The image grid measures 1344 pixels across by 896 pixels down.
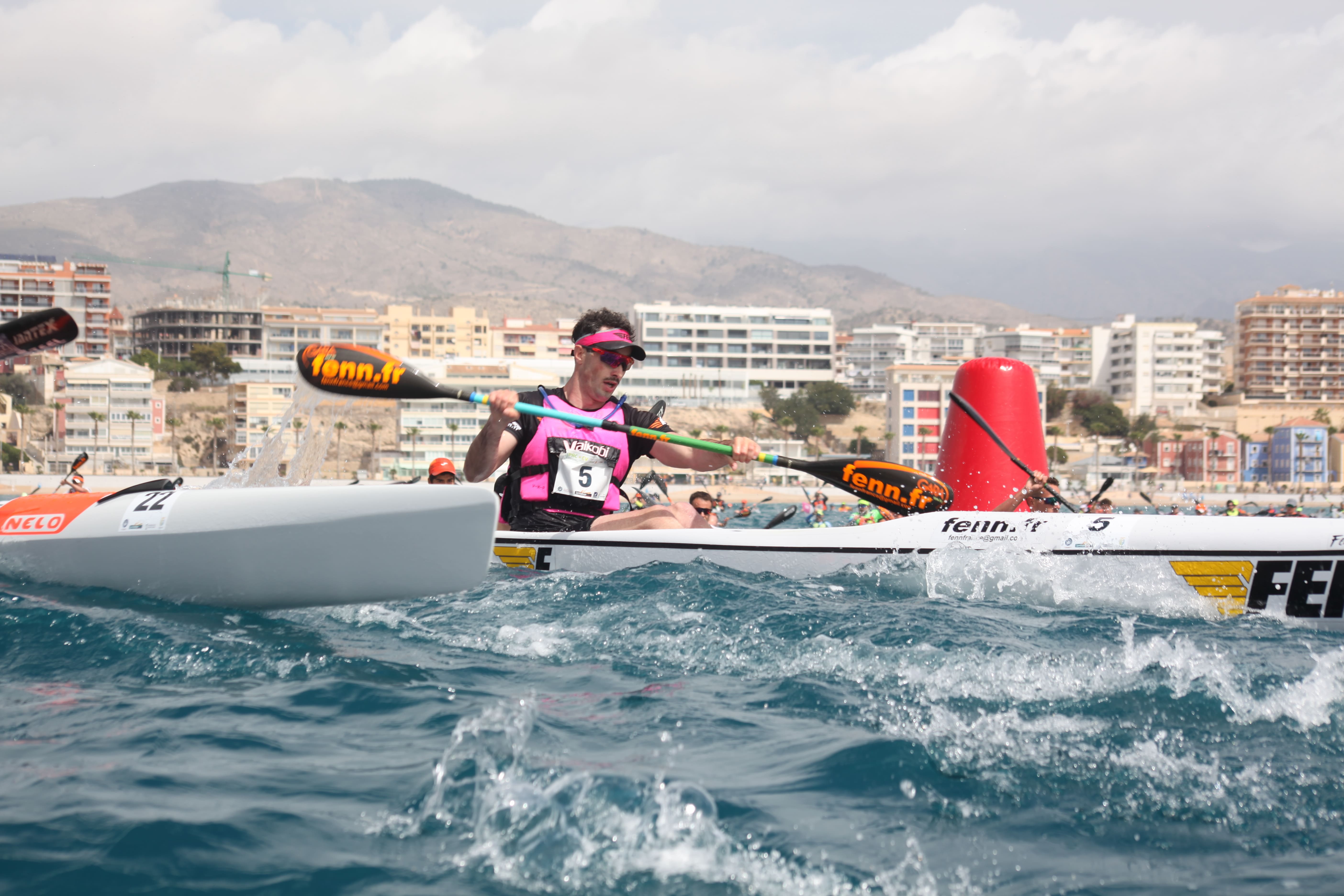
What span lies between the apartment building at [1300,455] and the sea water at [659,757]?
93.9m

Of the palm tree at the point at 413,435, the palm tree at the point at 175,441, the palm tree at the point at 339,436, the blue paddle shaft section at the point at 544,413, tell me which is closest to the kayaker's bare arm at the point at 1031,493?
the blue paddle shaft section at the point at 544,413

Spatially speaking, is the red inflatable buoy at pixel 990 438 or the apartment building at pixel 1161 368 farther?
the apartment building at pixel 1161 368

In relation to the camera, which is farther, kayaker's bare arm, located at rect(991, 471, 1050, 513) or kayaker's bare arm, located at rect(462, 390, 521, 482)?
kayaker's bare arm, located at rect(991, 471, 1050, 513)

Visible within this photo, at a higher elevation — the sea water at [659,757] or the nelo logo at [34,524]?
the nelo logo at [34,524]

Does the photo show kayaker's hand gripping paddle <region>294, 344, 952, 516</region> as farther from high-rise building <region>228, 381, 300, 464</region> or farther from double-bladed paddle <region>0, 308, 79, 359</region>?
high-rise building <region>228, 381, 300, 464</region>

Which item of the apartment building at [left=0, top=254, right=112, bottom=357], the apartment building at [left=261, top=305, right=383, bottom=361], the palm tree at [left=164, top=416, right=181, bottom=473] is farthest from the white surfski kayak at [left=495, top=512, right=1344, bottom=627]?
the apartment building at [left=0, top=254, right=112, bottom=357]

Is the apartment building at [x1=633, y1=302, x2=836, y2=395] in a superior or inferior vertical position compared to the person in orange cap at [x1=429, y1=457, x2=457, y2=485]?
superior

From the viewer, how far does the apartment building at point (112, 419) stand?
254 ft

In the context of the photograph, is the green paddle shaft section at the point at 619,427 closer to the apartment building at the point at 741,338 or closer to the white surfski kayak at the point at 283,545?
the white surfski kayak at the point at 283,545

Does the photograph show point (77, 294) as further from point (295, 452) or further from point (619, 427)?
point (619, 427)

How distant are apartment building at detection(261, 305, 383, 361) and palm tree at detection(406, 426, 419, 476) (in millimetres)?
37838

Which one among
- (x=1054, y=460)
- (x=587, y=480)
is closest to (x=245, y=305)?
(x=1054, y=460)

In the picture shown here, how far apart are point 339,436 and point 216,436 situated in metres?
10.6

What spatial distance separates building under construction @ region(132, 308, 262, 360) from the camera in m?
120
